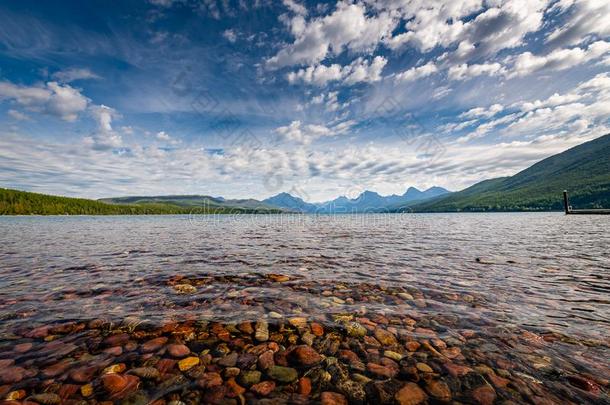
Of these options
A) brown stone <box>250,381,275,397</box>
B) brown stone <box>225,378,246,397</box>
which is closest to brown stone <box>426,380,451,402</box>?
brown stone <box>250,381,275,397</box>

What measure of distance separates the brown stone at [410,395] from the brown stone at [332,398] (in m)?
0.86

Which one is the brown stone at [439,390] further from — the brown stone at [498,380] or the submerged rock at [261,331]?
the submerged rock at [261,331]


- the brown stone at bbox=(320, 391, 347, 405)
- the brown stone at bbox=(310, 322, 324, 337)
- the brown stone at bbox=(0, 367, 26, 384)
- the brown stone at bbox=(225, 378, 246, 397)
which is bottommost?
the brown stone at bbox=(320, 391, 347, 405)

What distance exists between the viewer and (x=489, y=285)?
10.4 metres

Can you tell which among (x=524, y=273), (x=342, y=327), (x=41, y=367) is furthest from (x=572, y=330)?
(x=41, y=367)

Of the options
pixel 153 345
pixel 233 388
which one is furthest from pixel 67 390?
pixel 233 388

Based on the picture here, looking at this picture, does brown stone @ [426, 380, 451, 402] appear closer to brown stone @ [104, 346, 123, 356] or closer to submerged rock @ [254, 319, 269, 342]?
submerged rock @ [254, 319, 269, 342]

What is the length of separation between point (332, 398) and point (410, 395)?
1256mm

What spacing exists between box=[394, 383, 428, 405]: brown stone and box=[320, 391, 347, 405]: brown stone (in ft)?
2.83

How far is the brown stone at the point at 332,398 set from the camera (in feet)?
13.4

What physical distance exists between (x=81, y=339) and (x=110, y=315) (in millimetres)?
1516

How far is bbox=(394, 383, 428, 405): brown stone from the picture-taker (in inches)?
162

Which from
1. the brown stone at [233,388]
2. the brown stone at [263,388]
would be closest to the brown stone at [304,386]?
the brown stone at [263,388]

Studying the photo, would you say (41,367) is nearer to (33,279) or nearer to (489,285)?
(33,279)
